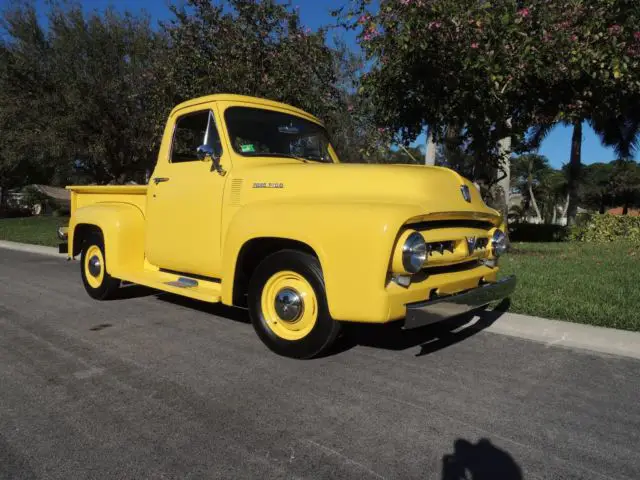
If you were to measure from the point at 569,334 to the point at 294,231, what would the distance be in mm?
2916

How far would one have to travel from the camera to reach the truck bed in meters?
6.05

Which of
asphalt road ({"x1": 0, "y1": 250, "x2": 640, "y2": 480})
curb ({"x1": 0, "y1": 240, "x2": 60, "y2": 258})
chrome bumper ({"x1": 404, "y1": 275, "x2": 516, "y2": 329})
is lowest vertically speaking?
curb ({"x1": 0, "y1": 240, "x2": 60, "y2": 258})

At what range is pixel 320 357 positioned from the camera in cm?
431

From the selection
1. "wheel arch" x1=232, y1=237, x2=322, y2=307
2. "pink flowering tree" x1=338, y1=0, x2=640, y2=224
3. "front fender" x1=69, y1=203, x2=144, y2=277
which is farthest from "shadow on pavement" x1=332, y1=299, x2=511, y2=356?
"pink flowering tree" x1=338, y1=0, x2=640, y2=224

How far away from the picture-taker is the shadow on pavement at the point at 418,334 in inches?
186

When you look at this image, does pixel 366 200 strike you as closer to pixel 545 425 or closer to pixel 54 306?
pixel 545 425

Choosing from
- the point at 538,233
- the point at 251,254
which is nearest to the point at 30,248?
the point at 251,254

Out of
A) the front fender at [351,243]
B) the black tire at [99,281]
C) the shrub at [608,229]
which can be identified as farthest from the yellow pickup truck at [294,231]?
the shrub at [608,229]

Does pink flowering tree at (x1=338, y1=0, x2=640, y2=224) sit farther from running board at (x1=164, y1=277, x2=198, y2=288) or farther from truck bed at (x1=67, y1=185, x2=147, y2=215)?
running board at (x1=164, y1=277, x2=198, y2=288)

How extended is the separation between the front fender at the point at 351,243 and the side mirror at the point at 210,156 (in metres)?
1.07

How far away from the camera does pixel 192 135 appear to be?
5598mm

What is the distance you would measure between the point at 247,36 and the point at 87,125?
337 inches

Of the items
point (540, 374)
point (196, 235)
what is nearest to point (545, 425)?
point (540, 374)

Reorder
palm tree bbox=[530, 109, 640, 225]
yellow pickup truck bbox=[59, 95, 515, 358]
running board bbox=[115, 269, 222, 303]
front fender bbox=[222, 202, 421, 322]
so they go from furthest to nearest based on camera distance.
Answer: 1. palm tree bbox=[530, 109, 640, 225]
2. running board bbox=[115, 269, 222, 303]
3. yellow pickup truck bbox=[59, 95, 515, 358]
4. front fender bbox=[222, 202, 421, 322]
